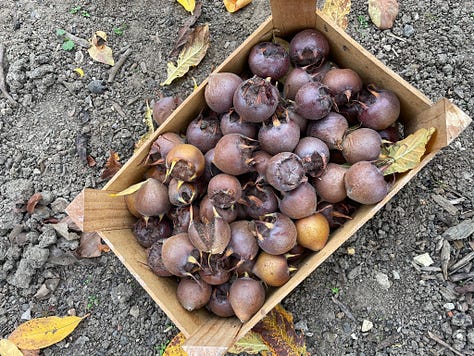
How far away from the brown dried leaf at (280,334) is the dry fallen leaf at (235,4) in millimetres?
1912

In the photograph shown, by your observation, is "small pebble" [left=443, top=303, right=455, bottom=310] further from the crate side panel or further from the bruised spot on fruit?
the bruised spot on fruit

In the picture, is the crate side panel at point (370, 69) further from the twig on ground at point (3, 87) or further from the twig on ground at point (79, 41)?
the twig on ground at point (3, 87)

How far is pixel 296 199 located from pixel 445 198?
109 cm

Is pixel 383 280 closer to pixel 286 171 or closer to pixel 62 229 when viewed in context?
pixel 286 171

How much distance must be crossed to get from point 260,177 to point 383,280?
1046 millimetres

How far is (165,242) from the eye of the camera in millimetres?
2369

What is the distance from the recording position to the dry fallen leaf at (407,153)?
7.31ft

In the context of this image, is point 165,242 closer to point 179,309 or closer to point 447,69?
point 179,309

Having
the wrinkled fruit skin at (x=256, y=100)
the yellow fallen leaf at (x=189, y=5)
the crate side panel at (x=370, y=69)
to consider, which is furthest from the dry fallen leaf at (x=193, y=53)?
the wrinkled fruit skin at (x=256, y=100)

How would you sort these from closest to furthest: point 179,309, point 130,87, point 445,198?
point 179,309, point 445,198, point 130,87

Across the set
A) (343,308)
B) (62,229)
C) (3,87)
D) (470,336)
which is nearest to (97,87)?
(3,87)

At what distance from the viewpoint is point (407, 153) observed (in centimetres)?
227

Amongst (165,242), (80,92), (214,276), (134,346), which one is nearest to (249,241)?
(214,276)

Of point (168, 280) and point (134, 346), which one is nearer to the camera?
point (168, 280)
